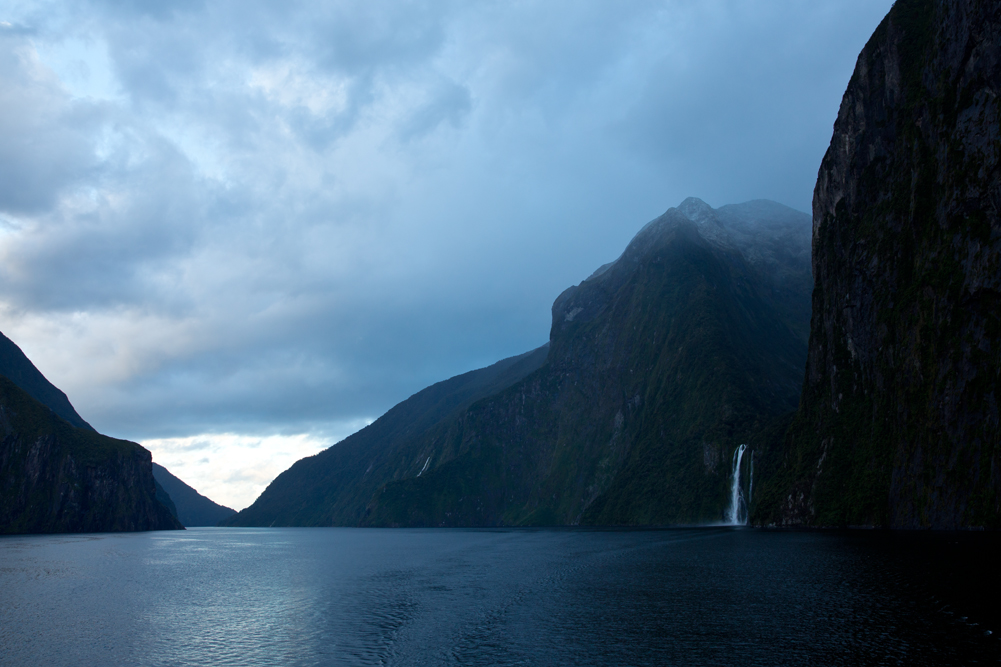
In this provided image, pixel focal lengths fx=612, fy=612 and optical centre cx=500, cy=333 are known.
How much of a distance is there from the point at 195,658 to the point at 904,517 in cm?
9607

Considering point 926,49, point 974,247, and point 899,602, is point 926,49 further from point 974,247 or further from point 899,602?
point 899,602

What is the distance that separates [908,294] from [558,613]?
8519 centimetres

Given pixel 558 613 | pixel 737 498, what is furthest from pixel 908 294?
pixel 737 498

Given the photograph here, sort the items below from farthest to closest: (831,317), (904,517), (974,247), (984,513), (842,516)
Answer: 1. (831,317)
2. (842,516)
3. (904,517)
4. (974,247)
5. (984,513)

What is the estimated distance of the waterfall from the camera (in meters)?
172

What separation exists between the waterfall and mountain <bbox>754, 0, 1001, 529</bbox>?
25.5 m

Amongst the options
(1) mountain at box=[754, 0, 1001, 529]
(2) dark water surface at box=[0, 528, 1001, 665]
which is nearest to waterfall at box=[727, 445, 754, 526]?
(1) mountain at box=[754, 0, 1001, 529]

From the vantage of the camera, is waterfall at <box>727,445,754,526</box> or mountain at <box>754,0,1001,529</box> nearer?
mountain at <box>754,0,1001,529</box>

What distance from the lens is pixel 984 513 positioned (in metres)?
→ 70.4

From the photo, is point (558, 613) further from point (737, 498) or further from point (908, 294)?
point (737, 498)

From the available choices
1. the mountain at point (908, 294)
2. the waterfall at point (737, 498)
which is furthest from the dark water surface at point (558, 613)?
the waterfall at point (737, 498)

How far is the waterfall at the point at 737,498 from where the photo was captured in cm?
17195

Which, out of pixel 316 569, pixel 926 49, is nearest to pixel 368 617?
pixel 316 569

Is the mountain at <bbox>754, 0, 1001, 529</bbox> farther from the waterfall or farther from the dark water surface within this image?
the waterfall
